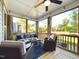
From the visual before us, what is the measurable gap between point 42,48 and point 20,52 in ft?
11.0

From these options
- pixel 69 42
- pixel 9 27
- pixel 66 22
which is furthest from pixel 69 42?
pixel 9 27

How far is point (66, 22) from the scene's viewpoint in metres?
5.45

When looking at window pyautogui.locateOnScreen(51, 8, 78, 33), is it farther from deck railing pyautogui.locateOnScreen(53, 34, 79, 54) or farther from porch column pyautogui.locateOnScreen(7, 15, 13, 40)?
porch column pyautogui.locateOnScreen(7, 15, 13, 40)

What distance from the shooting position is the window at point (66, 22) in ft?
15.7

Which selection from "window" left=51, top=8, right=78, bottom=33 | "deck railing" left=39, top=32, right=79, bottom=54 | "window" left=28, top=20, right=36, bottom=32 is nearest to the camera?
"deck railing" left=39, top=32, right=79, bottom=54

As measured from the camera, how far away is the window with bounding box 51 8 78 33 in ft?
15.7

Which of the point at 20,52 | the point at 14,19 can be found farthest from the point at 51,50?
the point at 14,19

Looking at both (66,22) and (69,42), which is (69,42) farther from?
(66,22)

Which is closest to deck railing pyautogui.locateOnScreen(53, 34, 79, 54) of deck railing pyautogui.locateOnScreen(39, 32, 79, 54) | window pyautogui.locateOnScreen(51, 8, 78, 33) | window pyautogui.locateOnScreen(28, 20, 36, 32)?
deck railing pyautogui.locateOnScreen(39, 32, 79, 54)

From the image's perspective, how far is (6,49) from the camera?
1.78m

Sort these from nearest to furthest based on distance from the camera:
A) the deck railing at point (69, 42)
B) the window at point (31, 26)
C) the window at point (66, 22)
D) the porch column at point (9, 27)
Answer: the deck railing at point (69, 42) < the window at point (66, 22) < the porch column at point (9, 27) < the window at point (31, 26)

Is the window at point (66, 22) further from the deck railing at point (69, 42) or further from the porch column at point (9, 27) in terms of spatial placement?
the porch column at point (9, 27)

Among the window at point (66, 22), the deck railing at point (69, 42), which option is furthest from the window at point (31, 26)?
the deck railing at point (69, 42)

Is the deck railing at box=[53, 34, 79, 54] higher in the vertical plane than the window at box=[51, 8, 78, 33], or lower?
lower
